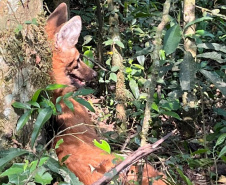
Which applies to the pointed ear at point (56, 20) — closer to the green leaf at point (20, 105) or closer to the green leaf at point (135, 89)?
the green leaf at point (135, 89)

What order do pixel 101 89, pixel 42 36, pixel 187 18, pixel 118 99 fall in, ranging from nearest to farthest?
1. pixel 42 36
2. pixel 187 18
3. pixel 118 99
4. pixel 101 89

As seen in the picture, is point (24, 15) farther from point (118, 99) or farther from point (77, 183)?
point (118, 99)

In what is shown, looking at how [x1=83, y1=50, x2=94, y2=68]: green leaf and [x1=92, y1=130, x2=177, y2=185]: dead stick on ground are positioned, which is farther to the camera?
[x1=83, y1=50, x2=94, y2=68]: green leaf

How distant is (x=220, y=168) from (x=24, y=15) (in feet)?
8.65

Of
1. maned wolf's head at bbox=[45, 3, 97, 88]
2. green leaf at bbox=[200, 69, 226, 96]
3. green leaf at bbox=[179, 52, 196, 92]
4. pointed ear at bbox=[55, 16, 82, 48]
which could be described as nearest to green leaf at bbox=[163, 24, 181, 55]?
green leaf at bbox=[179, 52, 196, 92]

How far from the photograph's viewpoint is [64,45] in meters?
4.64

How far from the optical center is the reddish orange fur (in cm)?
332

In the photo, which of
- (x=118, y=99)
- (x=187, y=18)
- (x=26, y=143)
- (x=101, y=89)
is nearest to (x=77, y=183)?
(x=26, y=143)

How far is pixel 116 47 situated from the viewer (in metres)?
6.04

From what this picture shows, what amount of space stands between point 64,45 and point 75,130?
3.88ft

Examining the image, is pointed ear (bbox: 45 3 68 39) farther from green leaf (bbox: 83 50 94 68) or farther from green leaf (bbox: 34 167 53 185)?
green leaf (bbox: 34 167 53 185)

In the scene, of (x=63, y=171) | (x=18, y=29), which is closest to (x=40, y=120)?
(x=63, y=171)

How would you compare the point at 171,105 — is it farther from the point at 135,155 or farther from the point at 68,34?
the point at 135,155

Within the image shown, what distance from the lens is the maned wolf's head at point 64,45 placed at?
448cm
